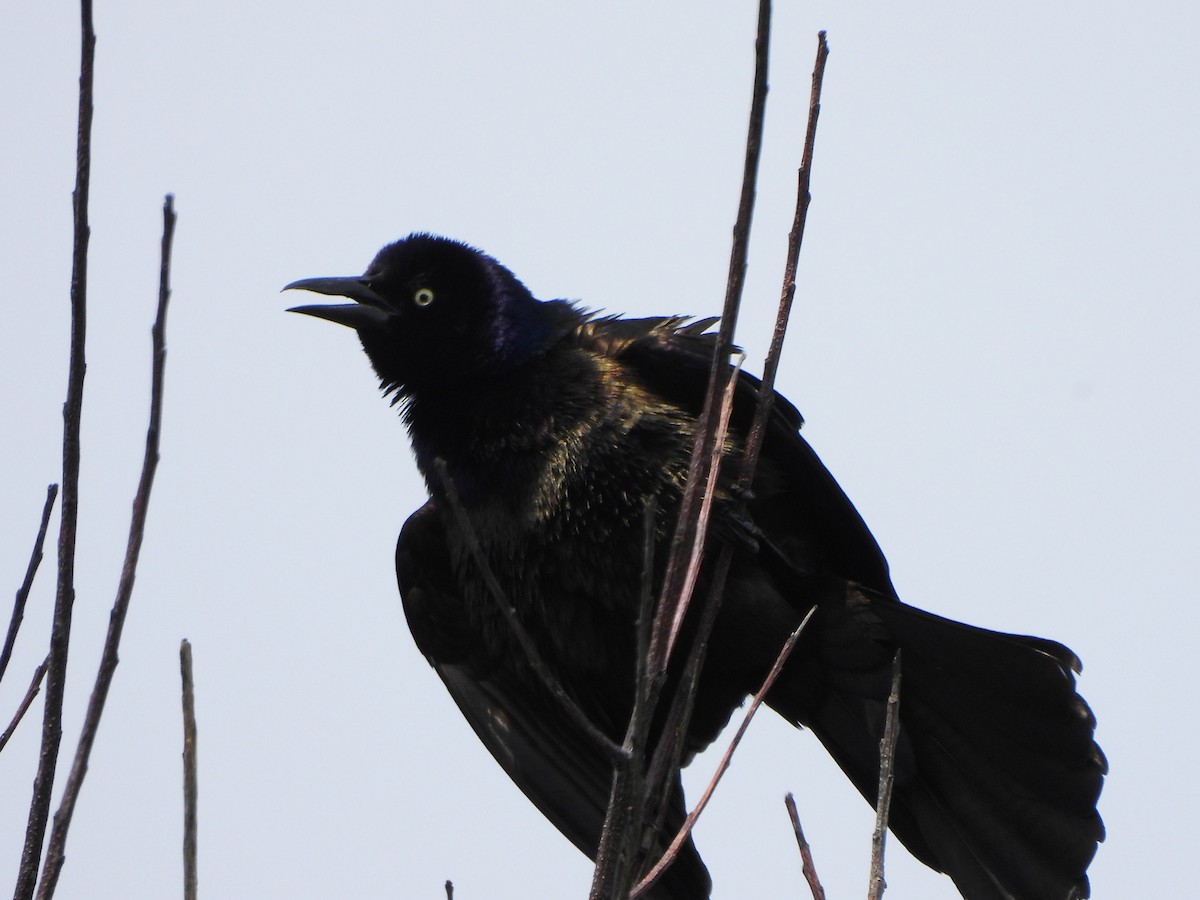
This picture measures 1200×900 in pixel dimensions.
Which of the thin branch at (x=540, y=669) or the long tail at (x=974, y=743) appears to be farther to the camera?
the long tail at (x=974, y=743)

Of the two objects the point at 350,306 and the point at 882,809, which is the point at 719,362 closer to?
the point at 882,809

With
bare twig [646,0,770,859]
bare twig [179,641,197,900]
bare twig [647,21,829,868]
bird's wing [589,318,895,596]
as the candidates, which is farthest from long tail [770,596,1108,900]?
bare twig [179,641,197,900]

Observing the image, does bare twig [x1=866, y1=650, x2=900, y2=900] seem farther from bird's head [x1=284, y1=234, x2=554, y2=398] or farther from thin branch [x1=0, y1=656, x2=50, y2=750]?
bird's head [x1=284, y1=234, x2=554, y2=398]

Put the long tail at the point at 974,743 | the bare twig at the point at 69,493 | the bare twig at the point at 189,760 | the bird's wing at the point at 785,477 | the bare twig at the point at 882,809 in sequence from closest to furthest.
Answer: the bare twig at the point at 69,493 → the bare twig at the point at 189,760 → the bare twig at the point at 882,809 → the long tail at the point at 974,743 → the bird's wing at the point at 785,477

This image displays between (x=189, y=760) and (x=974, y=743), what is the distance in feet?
8.01

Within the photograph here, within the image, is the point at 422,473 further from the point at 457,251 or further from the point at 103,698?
the point at 103,698

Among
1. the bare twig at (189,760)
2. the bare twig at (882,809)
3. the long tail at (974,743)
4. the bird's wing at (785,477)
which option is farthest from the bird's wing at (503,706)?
the bare twig at (189,760)

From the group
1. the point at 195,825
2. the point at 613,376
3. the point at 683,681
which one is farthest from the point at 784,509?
the point at 195,825

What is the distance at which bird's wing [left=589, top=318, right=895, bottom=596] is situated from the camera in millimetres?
3779

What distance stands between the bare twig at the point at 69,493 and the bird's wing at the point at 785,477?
7.78 feet

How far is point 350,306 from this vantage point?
4.37 metres

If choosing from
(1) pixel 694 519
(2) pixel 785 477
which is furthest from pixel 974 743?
(1) pixel 694 519

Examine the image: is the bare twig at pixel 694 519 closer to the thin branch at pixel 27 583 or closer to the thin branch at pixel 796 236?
the thin branch at pixel 796 236

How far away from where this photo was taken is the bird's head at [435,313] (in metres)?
4.10
